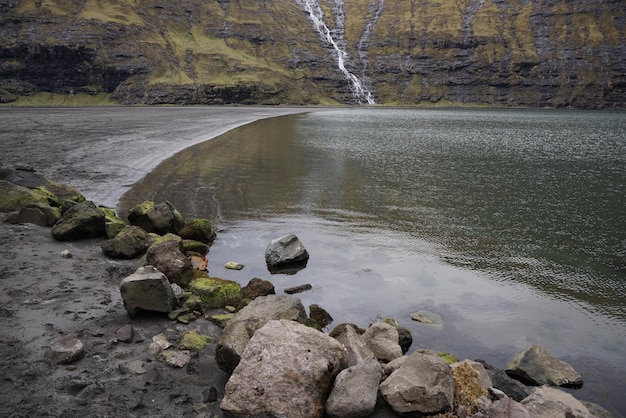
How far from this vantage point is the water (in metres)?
9.09

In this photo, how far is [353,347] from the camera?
7023 mm

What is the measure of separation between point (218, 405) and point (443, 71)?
172477 millimetres

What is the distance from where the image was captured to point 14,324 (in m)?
7.52

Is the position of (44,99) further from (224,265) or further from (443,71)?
(224,265)

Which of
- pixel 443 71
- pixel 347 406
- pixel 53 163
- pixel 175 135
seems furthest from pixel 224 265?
pixel 443 71

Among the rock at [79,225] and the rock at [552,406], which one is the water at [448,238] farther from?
the rock at [79,225]

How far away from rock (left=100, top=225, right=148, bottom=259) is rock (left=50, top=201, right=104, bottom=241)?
105 centimetres

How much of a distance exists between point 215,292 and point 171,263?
51.9 inches

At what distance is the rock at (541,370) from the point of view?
730 cm

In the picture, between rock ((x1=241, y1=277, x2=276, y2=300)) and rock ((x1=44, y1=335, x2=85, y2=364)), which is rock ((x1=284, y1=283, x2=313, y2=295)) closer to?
rock ((x1=241, y1=277, x2=276, y2=300))

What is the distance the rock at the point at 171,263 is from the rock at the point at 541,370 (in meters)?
6.67

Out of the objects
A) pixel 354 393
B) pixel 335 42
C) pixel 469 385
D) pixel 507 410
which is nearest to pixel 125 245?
pixel 354 393

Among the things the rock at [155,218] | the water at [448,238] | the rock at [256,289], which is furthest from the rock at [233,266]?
the rock at [155,218]

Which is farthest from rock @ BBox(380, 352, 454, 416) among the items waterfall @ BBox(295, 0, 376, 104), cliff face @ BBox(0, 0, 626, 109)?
waterfall @ BBox(295, 0, 376, 104)
